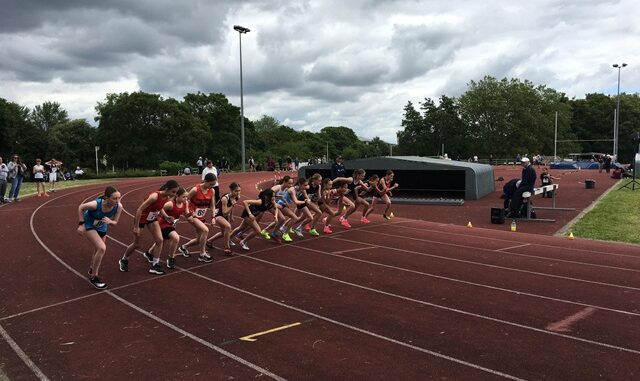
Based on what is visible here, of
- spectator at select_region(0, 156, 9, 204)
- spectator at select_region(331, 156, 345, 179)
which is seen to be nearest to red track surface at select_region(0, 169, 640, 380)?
spectator at select_region(0, 156, 9, 204)

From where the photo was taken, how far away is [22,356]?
5.59 m

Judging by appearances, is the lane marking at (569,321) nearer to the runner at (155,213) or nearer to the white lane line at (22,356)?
the white lane line at (22,356)

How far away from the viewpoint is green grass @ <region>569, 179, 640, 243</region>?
557 inches

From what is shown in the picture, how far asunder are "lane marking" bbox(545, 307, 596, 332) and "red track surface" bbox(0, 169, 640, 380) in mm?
16

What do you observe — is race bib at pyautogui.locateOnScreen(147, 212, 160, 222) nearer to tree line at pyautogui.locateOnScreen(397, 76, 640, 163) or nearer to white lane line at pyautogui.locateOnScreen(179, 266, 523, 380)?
white lane line at pyautogui.locateOnScreen(179, 266, 523, 380)

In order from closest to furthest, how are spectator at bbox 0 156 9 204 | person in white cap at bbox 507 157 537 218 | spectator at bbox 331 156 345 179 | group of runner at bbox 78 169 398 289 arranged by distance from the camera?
group of runner at bbox 78 169 398 289
person in white cap at bbox 507 157 537 218
spectator at bbox 0 156 9 204
spectator at bbox 331 156 345 179

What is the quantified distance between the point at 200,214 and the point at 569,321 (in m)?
6.60

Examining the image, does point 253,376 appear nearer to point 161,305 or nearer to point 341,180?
point 161,305

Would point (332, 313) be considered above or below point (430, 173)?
below

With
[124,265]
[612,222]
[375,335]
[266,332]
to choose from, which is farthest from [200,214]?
[612,222]

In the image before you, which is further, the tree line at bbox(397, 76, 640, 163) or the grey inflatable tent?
the tree line at bbox(397, 76, 640, 163)

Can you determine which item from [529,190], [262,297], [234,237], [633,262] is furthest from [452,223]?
[262,297]

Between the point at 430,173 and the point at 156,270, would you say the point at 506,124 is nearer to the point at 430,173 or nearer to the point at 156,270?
the point at 430,173

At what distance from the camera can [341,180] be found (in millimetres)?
14391
